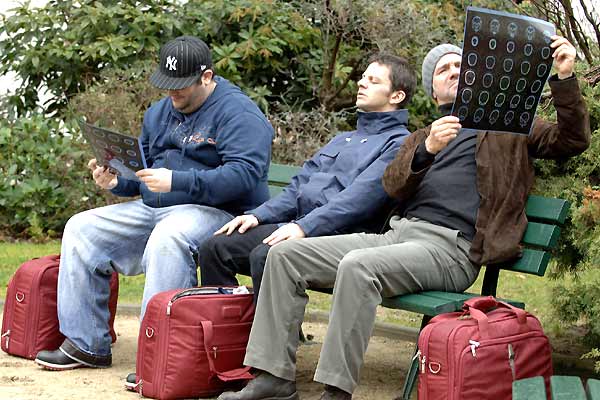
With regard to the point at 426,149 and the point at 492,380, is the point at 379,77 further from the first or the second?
the point at 492,380

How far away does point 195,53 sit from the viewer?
18.8 ft

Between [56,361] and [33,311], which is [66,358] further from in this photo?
[33,311]

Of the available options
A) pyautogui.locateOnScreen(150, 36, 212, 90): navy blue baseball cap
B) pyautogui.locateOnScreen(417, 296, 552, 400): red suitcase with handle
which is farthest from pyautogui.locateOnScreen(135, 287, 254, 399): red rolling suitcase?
pyautogui.locateOnScreen(150, 36, 212, 90): navy blue baseball cap

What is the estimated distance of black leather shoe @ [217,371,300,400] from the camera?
4844 millimetres

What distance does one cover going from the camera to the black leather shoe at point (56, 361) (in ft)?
18.5

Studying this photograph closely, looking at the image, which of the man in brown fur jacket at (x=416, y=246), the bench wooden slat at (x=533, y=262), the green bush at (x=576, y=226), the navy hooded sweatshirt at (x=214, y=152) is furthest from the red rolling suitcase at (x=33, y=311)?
the green bush at (x=576, y=226)

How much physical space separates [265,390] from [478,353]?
0.96 metres

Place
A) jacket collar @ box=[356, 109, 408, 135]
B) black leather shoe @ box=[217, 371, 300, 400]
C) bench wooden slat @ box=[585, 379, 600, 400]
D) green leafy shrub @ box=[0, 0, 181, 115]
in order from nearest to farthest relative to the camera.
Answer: bench wooden slat @ box=[585, 379, 600, 400] → black leather shoe @ box=[217, 371, 300, 400] → jacket collar @ box=[356, 109, 408, 135] → green leafy shrub @ box=[0, 0, 181, 115]

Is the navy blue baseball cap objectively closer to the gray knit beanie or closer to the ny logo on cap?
the ny logo on cap

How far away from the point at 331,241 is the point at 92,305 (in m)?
1.35

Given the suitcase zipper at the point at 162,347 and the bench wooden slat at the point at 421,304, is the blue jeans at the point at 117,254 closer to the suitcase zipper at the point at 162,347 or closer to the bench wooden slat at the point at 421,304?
the suitcase zipper at the point at 162,347

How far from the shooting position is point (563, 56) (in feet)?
15.2

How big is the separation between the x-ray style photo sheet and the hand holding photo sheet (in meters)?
1.52

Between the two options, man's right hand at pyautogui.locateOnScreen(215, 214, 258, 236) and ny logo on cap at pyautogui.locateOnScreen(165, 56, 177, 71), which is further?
ny logo on cap at pyautogui.locateOnScreen(165, 56, 177, 71)
